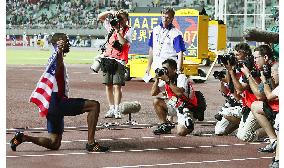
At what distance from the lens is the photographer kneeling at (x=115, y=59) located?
12945 mm

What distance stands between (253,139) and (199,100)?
1.16m

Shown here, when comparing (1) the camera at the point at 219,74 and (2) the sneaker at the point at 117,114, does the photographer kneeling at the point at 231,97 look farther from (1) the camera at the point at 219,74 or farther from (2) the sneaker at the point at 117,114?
(2) the sneaker at the point at 117,114

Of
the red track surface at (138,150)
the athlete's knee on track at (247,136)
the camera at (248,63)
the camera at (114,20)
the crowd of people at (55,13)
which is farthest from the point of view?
the crowd of people at (55,13)

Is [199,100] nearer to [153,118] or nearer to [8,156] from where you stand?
[153,118]

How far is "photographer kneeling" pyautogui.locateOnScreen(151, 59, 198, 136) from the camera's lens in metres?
10.2

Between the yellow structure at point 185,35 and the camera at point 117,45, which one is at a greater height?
the camera at point 117,45

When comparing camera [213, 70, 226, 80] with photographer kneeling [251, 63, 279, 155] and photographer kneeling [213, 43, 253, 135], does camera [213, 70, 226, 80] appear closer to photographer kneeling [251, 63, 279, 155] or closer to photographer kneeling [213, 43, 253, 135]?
photographer kneeling [213, 43, 253, 135]

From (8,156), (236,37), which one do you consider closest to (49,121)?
(8,156)

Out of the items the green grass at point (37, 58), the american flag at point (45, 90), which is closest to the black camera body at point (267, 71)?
the american flag at point (45, 90)

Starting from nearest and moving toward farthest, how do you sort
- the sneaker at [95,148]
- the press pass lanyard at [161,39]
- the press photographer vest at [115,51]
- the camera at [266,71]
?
the camera at [266,71]
the sneaker at [95,148]
the press pass lanyard at [161,39]
the press photographer vest at [115,51]

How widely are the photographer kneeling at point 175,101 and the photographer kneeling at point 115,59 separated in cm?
183

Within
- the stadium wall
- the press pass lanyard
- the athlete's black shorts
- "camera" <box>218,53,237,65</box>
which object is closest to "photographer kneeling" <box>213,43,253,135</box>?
"camera" <box>218,53,237,65</box>

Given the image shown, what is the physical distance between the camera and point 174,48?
40.1 ft

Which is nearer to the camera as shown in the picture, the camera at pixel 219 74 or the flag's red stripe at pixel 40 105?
the flag's red stripe at pixel 40 105
